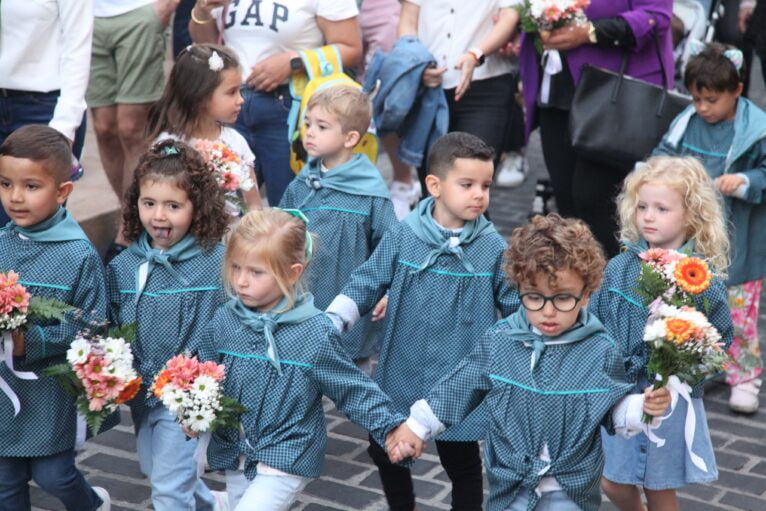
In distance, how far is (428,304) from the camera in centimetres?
474

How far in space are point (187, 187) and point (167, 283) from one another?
0.36 m

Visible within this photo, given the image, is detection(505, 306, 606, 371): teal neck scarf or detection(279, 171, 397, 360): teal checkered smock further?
detection(279, 171, 397, 360): teal checkered smock

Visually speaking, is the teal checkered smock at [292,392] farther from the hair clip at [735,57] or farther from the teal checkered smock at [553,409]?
the hair clip at [735,57]

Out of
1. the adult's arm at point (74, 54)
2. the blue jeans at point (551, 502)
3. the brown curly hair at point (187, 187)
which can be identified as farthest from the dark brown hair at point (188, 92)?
the blue jeans at point (551, 502)

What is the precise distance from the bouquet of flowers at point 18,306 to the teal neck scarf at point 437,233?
1348 millimetres

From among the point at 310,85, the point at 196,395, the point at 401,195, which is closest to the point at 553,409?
the point at 196,395

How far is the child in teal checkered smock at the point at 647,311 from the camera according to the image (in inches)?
178

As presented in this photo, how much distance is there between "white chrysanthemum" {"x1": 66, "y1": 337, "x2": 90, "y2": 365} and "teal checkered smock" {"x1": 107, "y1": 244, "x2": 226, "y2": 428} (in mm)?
488

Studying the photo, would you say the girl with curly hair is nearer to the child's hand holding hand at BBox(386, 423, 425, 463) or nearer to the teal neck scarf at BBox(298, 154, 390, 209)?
the child's hand holding hand at BBox(386, 423, 425, 463)

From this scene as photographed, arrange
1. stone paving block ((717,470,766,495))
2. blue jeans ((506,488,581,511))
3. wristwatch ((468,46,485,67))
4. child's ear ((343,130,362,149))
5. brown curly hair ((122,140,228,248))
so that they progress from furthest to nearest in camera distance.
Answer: wristwatch ((468,46,485,67)) < child's ear ((343,130,362,149)) < stone paving block ((717,470,766,495)) < brown curly hair ((122,140,228,248)) < blue jeans ((506,488,581,511))

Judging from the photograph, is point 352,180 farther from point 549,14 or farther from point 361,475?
point 549,14

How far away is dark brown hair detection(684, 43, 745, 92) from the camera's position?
6.02 metres

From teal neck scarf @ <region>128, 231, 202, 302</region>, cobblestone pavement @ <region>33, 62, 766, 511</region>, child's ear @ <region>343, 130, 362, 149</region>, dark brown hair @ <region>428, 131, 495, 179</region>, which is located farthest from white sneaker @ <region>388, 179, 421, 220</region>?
teal neck scarf @ <region>128, 231, 202, 302</region>

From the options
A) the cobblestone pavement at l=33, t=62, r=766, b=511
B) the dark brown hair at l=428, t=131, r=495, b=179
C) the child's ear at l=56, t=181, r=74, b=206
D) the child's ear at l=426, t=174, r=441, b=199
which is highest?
the dark brown hair at l=428, t=131, r=495, b=179
